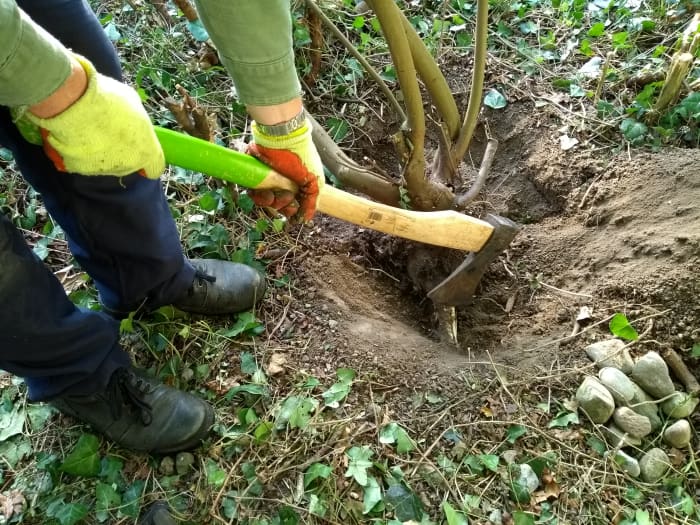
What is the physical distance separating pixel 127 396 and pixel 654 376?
1.46 metres

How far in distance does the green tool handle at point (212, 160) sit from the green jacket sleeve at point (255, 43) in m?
0.16

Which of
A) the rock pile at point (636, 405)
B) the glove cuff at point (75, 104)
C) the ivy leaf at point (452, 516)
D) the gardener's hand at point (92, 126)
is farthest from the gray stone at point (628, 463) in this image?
the glove cuff at point (75, 104)

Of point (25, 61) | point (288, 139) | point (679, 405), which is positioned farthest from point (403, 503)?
point (25, 61)

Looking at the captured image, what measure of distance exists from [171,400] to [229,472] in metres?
0.25

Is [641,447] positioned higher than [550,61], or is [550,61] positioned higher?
[550,61]

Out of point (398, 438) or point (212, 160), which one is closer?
point (212, 160)

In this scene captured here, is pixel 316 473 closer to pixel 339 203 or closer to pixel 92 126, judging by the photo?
pixel 339 203

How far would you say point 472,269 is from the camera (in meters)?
1.70

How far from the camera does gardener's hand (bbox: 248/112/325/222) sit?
4.10 feet

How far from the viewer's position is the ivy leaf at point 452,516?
4.29ft

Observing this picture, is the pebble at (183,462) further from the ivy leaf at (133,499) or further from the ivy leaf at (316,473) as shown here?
the ivy leaf at (316,473)

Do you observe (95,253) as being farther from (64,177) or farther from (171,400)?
(171,400)

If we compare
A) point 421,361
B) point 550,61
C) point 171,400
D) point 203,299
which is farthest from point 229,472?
point 550,61

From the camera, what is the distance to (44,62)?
0.90 metres
